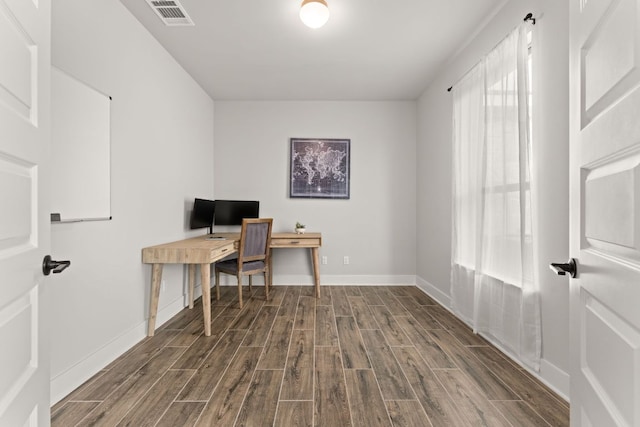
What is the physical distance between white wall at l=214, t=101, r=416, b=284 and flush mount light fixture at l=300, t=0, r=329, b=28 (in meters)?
2.38

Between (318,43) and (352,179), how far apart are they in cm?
208

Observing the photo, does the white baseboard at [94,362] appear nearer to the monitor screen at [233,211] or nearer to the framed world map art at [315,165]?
the monitor screen at [233,211]

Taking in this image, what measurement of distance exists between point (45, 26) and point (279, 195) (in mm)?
3859

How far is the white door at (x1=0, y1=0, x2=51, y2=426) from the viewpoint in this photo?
0.78m

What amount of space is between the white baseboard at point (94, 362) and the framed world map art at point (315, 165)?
96.3 inches

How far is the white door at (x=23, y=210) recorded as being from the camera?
0.78m

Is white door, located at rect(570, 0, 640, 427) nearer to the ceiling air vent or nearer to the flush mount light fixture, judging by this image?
the flush mount light fixture

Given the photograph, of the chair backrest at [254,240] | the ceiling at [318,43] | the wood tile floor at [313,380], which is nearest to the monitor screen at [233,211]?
the chair backrest at [254,240]

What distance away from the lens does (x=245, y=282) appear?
482cm

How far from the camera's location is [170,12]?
8.67ft

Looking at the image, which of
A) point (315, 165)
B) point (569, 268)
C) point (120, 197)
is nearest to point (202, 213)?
point (120, 197)

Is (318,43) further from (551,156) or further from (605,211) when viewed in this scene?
(605,211)

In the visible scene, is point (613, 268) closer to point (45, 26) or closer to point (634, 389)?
point (634, 389)

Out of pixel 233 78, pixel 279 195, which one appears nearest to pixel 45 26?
pixel 233 78
